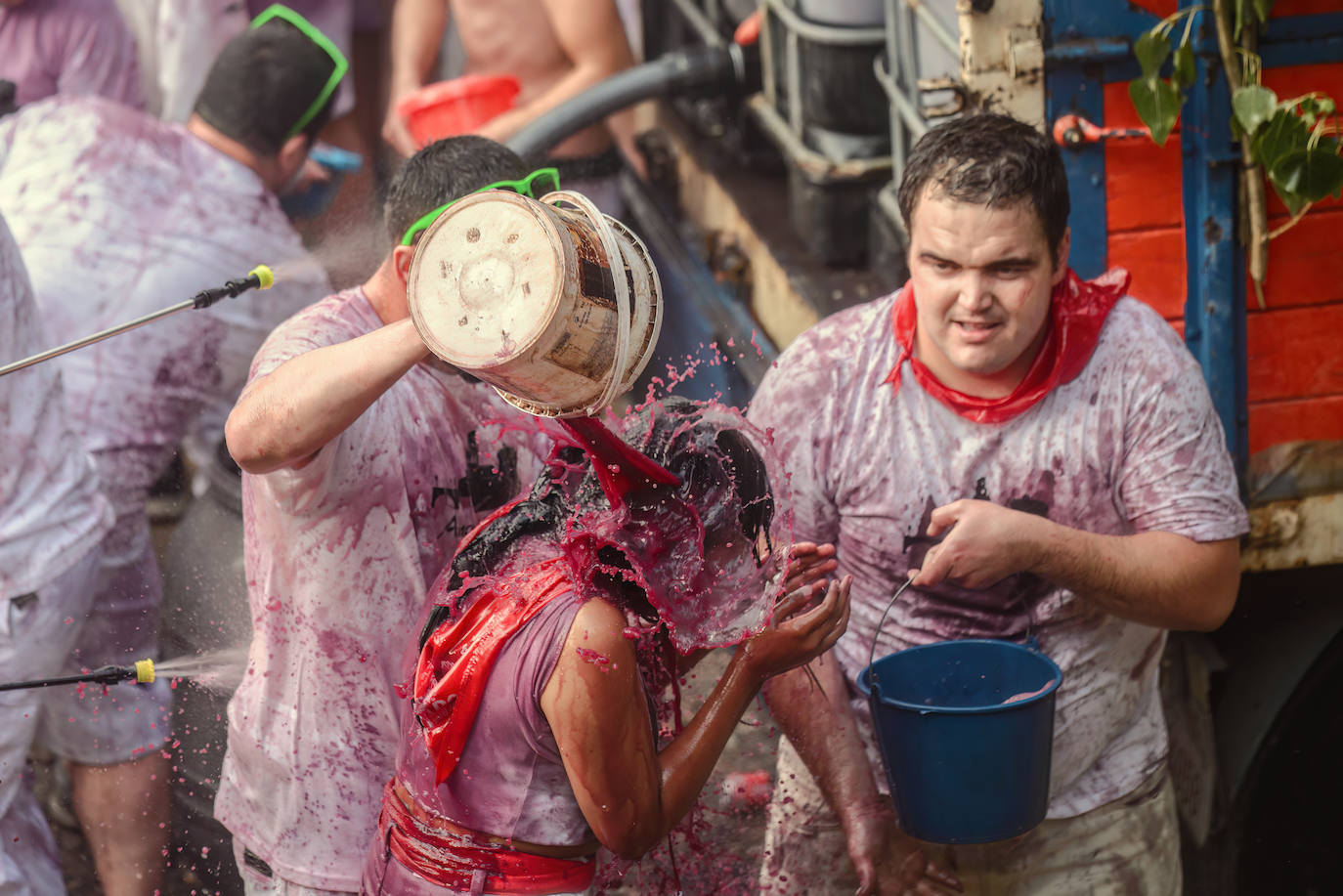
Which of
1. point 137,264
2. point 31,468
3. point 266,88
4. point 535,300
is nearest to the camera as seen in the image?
point 535,300

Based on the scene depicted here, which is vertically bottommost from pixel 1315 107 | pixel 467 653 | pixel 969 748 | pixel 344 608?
pixel 969 748

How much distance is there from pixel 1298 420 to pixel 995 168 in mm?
1207

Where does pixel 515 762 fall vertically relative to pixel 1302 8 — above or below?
below

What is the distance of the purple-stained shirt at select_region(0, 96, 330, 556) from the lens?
14.4 feet

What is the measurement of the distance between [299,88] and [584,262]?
345 cm

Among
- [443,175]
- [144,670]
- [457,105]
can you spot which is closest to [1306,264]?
[443,175]

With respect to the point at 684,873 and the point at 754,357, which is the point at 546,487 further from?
the point at 754,357

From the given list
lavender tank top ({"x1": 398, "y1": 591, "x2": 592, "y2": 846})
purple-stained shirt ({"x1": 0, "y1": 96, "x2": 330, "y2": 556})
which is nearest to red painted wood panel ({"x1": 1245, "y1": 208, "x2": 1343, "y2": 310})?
lavender tank top ({"x1": 398, "y1": 591, "x2": 592, "y2": 846})

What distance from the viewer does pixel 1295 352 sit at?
10.8 feet

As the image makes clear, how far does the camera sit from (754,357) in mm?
4801

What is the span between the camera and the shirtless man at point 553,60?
17.7 ft

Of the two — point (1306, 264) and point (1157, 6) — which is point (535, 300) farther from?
point (1306, 264)

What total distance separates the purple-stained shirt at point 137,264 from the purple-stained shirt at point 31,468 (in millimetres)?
656

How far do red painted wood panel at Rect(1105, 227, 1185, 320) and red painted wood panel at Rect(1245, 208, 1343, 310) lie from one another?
0.51 feet
